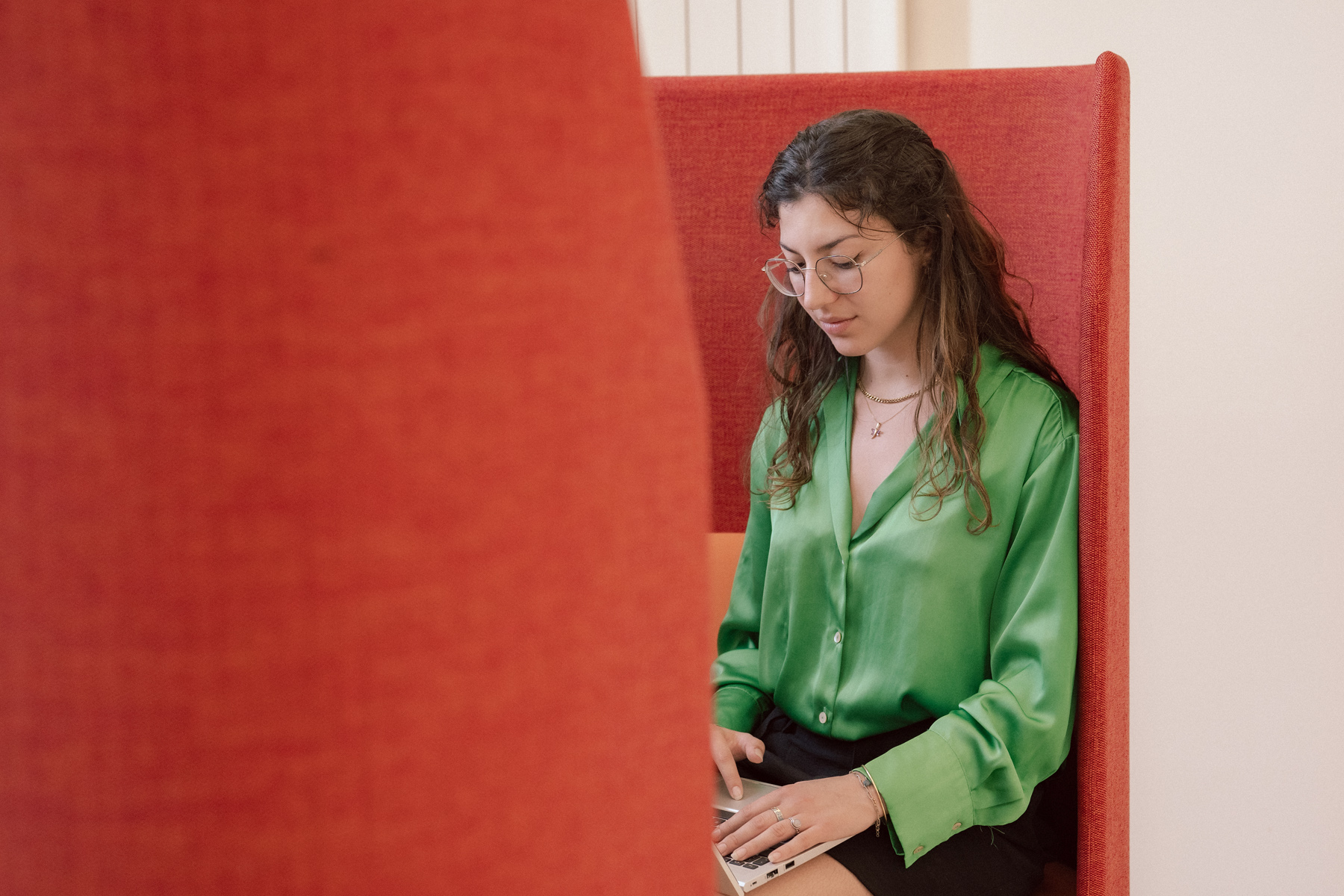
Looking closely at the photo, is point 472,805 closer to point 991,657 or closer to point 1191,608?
point 991,657

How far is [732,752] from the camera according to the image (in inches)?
51.2

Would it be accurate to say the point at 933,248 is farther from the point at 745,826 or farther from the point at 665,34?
the point at 665,34

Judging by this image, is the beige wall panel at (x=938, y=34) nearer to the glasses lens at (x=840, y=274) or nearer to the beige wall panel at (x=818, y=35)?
the beige wall panel at (x=818, y=35)

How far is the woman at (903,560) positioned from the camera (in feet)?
3.63

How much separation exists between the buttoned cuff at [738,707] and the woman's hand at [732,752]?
0.02 m

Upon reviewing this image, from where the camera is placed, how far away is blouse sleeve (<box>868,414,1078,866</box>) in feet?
3.59

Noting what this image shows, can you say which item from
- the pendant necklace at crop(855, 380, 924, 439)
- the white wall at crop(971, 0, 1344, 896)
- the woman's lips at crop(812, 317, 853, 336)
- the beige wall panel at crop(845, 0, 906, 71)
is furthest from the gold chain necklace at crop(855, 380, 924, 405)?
the beige wall panel at crop(845, 0, 906, 71)

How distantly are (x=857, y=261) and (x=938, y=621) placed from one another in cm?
45

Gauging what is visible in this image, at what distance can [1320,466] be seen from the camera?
1.88 meters

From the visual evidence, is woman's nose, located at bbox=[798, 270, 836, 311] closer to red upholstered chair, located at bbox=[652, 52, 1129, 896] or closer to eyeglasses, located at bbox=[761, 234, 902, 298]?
eyeglasses, located at bbox=[761, 234, 902, 298]

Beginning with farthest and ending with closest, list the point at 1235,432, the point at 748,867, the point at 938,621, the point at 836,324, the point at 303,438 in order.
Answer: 1. the point at 1235,432
2. the point at 836,324
3. the point at 938,621
4. the point at 748,867
5. the point at 303,438

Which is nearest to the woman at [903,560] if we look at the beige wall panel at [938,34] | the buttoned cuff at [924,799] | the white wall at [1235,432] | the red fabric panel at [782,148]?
the buttoned cuff at [924,799]

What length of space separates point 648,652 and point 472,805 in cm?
4

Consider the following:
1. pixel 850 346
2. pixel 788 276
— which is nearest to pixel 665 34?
pixel 788 276
